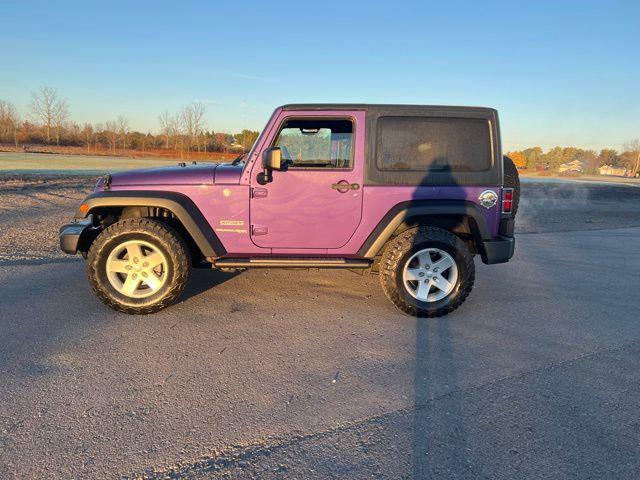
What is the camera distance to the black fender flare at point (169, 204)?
3.96m

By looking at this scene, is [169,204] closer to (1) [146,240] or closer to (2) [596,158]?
(1) [146,240]

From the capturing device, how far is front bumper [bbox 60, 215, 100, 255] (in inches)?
161

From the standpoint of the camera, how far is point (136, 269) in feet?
13.3

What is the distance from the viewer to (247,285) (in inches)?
196

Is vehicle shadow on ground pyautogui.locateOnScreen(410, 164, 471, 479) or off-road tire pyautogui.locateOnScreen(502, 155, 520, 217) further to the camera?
off-road tire pyautogui.locateOnScreen(502, 155, 520, 217)

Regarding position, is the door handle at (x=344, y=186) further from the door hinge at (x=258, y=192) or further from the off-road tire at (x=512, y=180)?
the off-road tire at (x=512, y=180)

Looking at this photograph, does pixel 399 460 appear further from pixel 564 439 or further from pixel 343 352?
pixel 343 352

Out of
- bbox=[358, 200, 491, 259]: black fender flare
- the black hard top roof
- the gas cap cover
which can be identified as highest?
the black hard top roof

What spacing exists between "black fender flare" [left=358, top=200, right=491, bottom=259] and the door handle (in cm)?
43

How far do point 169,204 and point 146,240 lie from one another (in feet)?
1.39

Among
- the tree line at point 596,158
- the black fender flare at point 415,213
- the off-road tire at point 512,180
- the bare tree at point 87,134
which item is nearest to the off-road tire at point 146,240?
the black fender flare at point 415,213

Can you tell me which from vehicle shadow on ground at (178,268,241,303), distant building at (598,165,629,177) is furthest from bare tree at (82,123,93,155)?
distant building at (598,165,629,177)

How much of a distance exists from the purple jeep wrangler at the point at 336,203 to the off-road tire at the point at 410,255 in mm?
11

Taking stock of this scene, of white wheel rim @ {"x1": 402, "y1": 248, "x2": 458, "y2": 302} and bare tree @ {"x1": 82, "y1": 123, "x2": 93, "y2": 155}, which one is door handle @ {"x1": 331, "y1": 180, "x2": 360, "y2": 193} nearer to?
white wheel rim @ {"x1": 402, "y1": 248, "x2": 458, "y2": 302}
